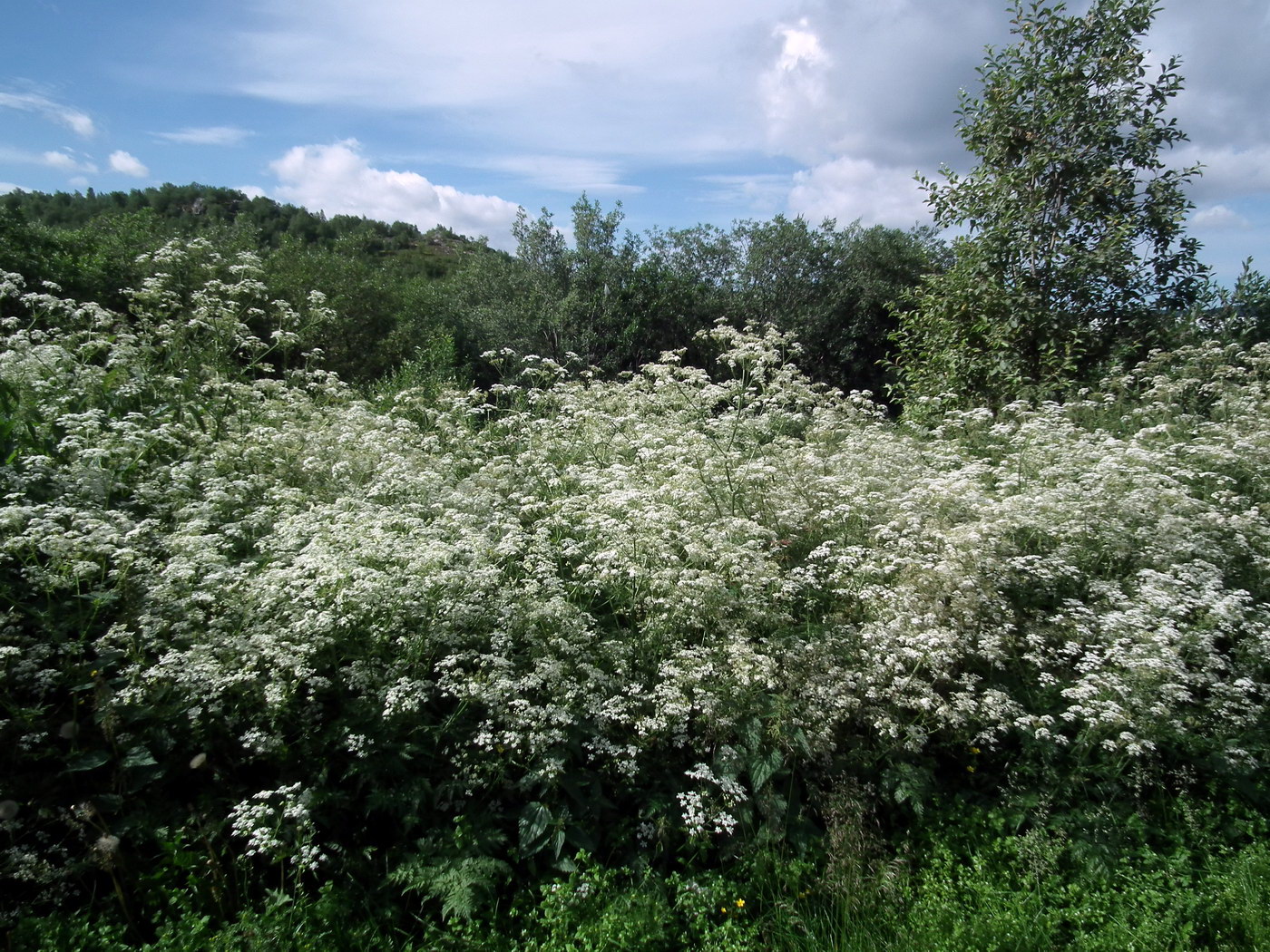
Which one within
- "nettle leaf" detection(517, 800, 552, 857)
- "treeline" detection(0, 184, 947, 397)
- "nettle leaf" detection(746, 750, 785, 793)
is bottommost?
"nettle leaf" detection(517, 800, 552, 857)

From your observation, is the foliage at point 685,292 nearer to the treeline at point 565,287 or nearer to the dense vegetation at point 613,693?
the treeline at point 565,287

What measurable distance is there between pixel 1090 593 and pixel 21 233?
13.9m

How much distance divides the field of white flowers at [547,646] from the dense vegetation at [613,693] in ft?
0.10

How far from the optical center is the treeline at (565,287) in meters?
12.1

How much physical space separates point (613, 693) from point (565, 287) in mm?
12263

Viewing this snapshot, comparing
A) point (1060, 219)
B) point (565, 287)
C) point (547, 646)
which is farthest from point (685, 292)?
point (547, 646)

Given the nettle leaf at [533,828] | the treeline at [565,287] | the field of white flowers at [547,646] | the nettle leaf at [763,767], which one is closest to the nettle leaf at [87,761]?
the field of white flowers at [547,646]

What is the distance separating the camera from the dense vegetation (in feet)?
10.9

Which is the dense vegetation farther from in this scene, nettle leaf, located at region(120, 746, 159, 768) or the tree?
the tree

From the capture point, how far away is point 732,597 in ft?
A: 14.5

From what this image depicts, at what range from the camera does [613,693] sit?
403 cm

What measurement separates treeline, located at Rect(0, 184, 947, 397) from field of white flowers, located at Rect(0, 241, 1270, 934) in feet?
19.1

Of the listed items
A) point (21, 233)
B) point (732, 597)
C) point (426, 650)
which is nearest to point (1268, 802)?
point (732, 597)

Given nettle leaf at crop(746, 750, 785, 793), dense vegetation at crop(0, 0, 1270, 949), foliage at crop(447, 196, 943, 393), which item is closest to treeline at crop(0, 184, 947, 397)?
foliage at crop(447, 196, 943, 393)
